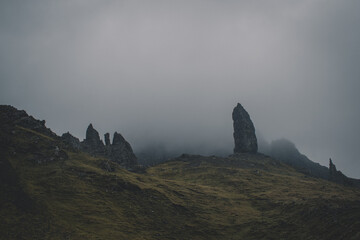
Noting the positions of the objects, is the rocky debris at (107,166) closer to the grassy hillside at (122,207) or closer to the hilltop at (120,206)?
the hilltop at (120,206)

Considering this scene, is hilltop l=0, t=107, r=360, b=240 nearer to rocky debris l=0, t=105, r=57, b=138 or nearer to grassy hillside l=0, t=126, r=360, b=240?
grassy hillside l=0, t=126, r=360, b=240

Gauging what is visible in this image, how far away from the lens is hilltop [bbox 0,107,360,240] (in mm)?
94062

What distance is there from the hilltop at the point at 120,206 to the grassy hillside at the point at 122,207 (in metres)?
0.31

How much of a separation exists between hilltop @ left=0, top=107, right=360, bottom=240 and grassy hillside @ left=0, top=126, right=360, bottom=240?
31cm

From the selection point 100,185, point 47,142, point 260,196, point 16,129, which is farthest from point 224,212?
point 16,129

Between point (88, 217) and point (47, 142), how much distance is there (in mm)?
81548

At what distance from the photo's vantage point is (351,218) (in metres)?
95.4

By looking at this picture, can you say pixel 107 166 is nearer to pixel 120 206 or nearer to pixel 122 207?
pixel 120 206

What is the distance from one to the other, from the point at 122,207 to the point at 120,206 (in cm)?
112

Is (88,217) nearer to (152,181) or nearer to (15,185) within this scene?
(15,185)

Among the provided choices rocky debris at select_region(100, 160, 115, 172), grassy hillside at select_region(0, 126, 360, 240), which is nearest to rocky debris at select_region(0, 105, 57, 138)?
grassy hillside at select_region(0, 126, 360, 240)

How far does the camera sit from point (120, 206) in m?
122

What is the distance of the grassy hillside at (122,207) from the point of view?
308 feet

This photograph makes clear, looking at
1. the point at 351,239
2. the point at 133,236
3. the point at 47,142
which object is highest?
the point at 47,142
